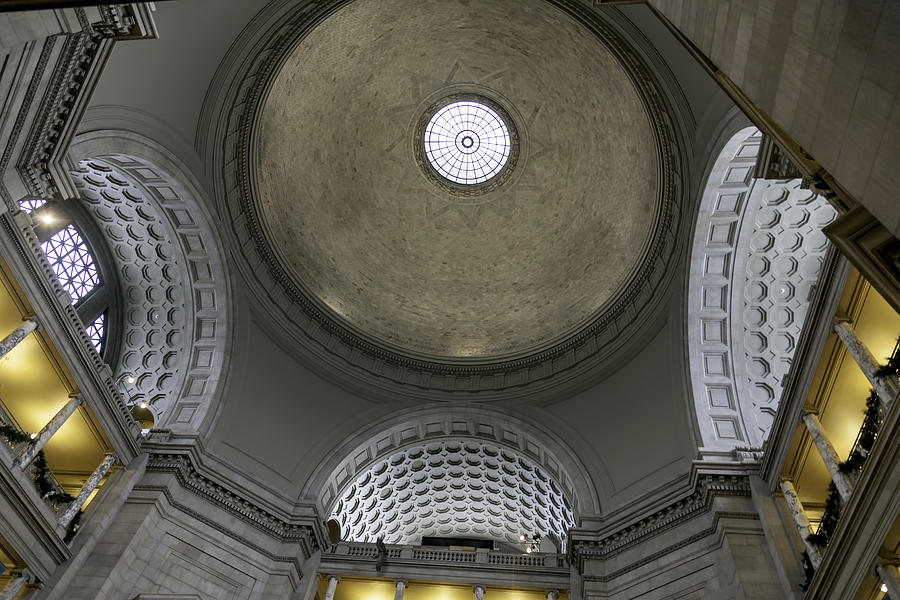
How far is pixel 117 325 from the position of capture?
19.4 meters

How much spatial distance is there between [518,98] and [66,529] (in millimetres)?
20081

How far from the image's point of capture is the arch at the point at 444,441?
1850 cm

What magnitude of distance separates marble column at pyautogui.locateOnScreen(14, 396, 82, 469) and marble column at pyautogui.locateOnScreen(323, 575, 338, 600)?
8.20 meters

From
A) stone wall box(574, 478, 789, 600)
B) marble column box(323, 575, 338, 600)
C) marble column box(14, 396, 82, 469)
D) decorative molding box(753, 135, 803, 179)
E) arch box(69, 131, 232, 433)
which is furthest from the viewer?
arch box(69, 131, 232, 433)

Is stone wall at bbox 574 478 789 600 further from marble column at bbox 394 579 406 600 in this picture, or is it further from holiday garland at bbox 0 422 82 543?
holiday garland at bbox 0 422 82 543

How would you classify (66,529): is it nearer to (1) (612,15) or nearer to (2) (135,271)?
(2) (135,271)

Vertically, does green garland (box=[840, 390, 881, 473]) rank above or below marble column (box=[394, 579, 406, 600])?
below

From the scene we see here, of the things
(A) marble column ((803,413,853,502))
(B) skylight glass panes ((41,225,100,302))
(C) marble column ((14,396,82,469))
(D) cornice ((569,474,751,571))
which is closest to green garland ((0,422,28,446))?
(C) marble column ((14,396,82,469))

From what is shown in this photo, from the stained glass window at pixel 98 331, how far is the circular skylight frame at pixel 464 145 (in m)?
13.1

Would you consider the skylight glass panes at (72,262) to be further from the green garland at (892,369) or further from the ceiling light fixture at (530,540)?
the green garland at (892,369)

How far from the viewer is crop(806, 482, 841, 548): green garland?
10641 millimetres

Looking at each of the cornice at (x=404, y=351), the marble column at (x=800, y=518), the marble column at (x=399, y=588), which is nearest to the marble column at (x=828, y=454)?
the marble column at (x=800, y=518)

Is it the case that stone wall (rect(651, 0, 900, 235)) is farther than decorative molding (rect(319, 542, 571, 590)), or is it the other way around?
decorative molding (rect(319, 542, 571, 590))

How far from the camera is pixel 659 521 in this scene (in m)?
14.7
